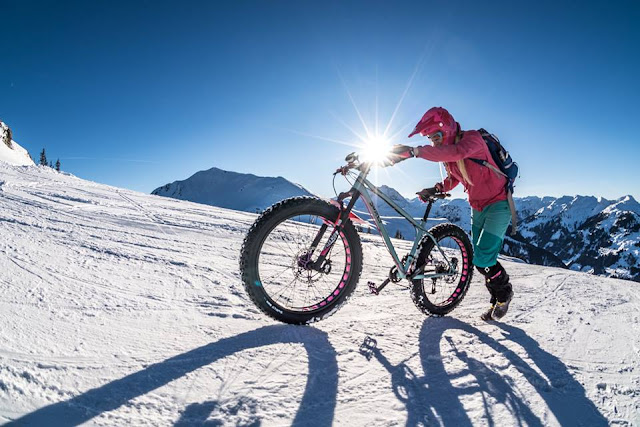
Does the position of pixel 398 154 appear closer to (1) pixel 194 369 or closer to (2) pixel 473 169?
(2) pixel 473 169

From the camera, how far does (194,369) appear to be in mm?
1812

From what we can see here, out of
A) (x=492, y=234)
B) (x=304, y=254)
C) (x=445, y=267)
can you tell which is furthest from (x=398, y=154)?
(x=445, y=267)

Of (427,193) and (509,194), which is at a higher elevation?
(509,194)

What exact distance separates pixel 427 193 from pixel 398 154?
1.24 metres

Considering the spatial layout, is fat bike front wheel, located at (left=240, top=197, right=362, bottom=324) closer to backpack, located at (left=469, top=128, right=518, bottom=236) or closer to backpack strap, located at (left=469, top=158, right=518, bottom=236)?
backpack strap, located at (left=469, top=158, right=518, bottom=236)

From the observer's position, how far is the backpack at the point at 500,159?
3629 mm

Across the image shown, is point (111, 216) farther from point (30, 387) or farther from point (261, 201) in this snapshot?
point (261, 201)

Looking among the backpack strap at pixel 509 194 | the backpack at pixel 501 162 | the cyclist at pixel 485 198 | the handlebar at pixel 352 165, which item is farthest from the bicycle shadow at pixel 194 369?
the backpack at pixel 501 162

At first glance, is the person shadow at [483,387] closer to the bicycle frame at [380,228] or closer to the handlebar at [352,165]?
the bicycle frame at [380,228]

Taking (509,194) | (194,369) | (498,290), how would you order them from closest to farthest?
(194,369)
(498,290)
(509,194)

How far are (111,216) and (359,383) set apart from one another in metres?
6.44

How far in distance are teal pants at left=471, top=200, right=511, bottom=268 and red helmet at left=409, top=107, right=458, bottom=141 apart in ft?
3.35

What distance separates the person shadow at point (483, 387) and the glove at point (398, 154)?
171cm

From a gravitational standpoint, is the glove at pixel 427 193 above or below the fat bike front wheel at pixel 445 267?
above
